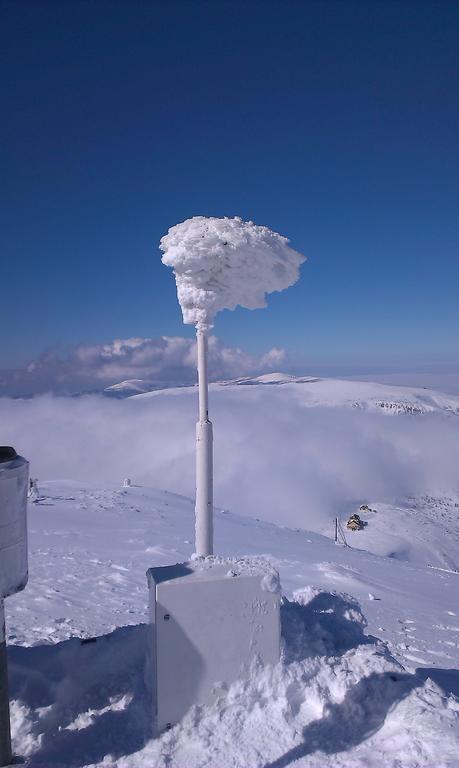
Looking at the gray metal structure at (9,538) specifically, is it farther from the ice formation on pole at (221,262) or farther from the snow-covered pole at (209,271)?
the ice formation on pole at (221,262)

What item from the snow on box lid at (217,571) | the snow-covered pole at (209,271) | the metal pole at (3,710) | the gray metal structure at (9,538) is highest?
the snow-covered pole at (209,271)

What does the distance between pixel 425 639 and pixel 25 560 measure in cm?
822

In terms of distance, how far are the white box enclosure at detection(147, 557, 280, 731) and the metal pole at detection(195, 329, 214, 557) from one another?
0.90m

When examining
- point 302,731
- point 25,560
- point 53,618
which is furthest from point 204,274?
point 53,618

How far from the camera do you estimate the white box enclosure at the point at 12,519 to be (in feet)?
11.1

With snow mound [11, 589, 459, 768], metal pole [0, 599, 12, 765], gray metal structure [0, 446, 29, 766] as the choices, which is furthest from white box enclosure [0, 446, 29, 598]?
snow mound [11, 589, 459, 768]

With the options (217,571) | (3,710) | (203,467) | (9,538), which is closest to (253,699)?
(217,571)

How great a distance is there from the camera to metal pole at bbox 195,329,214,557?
5.46 metres

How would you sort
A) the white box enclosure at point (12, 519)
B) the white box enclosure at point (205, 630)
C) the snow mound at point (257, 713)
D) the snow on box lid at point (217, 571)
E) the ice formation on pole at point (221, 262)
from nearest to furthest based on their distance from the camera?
the white box enclosure at point (12, 519), the snow mound at point (257, 713), the white box enclosure at point (205, 630), the snow on box lid at point (217, 571), the ice formation on pole at point (221, 262)

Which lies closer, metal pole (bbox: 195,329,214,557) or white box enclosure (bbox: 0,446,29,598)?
white box enclosure (bbox: 0,446,29,598)

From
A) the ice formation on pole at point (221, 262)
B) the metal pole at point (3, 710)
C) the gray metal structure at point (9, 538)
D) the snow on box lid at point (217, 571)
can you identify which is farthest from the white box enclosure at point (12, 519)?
the ice formation on pole at point (221, 262)

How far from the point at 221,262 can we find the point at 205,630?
3.76 metres

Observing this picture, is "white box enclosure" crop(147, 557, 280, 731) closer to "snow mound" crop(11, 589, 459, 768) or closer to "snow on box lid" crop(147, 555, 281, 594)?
"snow on box lid" crop(147, 555, 281, 594)

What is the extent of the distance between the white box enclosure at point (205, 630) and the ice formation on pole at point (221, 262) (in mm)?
2784
